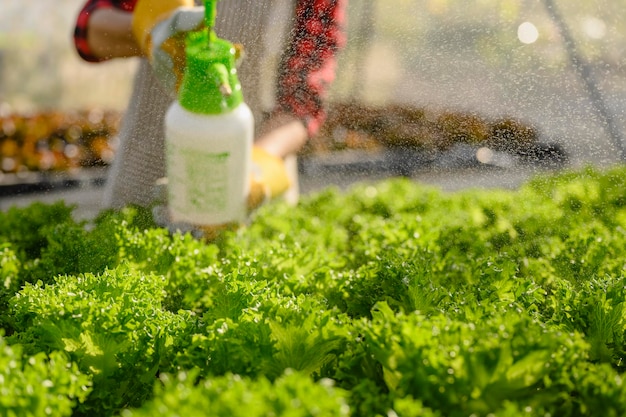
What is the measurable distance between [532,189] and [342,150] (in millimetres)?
2123

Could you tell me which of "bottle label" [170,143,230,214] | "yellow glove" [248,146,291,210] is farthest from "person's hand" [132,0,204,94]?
"yellow glove" [248,146,291,210]

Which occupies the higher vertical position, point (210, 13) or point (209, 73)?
point (210, 13)

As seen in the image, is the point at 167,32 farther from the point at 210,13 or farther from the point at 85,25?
the point at 85,25

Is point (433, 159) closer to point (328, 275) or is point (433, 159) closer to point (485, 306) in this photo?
point (328, 275)

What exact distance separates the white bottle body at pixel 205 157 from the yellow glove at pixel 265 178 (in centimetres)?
18

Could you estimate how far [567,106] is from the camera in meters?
1.76

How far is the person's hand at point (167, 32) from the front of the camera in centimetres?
147

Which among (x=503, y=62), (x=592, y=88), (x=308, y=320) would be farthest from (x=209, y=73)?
(x=592, y=88)

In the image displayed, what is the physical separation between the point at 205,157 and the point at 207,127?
58mm

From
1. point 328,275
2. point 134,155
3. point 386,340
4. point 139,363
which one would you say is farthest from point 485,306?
point 134,155

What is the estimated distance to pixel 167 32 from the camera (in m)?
1.49

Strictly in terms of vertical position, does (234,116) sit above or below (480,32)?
below

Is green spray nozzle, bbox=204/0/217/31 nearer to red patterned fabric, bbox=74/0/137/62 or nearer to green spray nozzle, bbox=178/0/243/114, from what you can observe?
green spray nozzle, bbox=178/0/243/114

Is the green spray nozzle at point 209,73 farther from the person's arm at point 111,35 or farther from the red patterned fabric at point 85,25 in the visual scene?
the red patterned fabric at point 85,25
